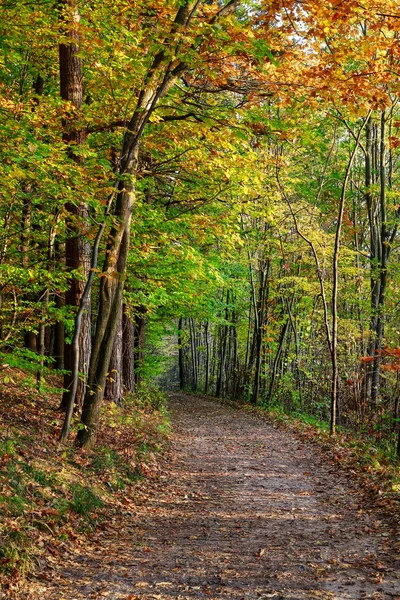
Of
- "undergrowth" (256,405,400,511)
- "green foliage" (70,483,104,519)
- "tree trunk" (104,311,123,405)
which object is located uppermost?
"tree trunk" (104,311,123,405)

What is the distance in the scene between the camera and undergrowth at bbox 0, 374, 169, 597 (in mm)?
4656

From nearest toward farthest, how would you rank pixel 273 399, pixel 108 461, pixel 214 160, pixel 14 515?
pixel 14 515, pixel 108 461, pixel 214 160, pixel 273 399

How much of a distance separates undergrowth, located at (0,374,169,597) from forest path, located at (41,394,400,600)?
1.03 feet

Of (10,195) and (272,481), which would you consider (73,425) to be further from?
(10,195)

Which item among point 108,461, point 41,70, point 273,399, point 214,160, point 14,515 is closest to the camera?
point 14,515

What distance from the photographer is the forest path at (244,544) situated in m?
4.43

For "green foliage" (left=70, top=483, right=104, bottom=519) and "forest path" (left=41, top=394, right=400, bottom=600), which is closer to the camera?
"forest path" (left=41, top=394, right=400, bottom=600)

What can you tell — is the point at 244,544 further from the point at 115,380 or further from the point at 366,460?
the point at 115,380

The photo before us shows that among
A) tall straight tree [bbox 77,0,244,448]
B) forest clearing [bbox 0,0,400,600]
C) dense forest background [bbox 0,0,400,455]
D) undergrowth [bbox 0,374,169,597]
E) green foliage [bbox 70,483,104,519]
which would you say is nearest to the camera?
undergrowth [bbox 0,374,169,597]

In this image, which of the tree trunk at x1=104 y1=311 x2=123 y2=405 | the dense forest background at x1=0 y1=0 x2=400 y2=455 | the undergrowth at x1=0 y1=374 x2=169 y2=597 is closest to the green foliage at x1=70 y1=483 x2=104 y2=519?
the undergrowth at x1=0 y1=374 x2=169 y2=597

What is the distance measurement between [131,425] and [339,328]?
1024 centimetres

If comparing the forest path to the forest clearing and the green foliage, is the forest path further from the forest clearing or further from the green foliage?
the green foliage

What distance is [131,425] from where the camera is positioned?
1136 centimetres

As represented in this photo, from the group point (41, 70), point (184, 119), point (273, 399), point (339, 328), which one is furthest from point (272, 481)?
point (273, 399)
